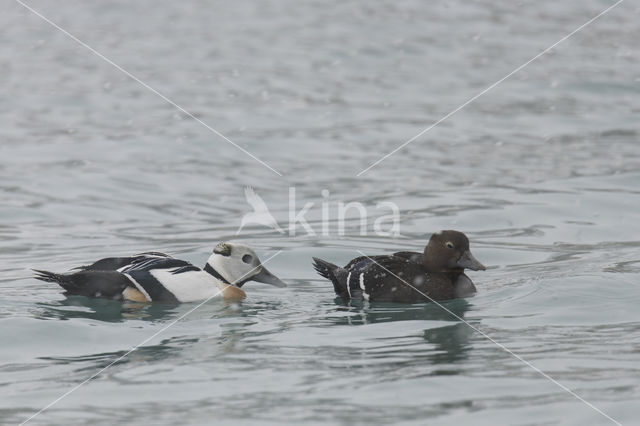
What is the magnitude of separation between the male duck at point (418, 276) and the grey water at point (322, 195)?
0.51 feet

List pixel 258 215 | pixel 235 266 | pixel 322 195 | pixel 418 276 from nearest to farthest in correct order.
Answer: pixel 418 276
pixel 235 266
pixel 258 215
pixel 322 195

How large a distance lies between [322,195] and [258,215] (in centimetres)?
110

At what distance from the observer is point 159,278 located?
924 centimetres

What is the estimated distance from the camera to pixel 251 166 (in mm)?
16734

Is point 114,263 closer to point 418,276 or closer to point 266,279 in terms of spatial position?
point 266,279

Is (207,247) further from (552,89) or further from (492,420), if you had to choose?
(552,89)

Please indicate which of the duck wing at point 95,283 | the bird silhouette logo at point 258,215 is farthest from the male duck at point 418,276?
the bird silhouette logo at point 258,215

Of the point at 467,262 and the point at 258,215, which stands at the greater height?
the point at 258,215

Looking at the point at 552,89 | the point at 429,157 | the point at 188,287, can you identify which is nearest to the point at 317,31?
the point at 552,89

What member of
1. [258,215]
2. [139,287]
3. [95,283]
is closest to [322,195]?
[258,215]

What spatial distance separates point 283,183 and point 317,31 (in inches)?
394

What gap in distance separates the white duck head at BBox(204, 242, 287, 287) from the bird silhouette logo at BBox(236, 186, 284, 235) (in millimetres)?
3174

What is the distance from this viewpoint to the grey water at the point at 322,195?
7109 millimetres

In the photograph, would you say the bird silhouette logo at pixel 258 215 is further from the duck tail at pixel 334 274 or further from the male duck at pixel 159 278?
the male duck at pixel 159 278
